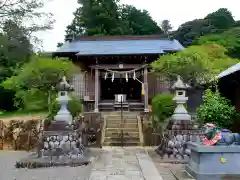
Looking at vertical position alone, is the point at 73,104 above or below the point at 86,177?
above

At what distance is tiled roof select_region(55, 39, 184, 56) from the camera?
19.3m

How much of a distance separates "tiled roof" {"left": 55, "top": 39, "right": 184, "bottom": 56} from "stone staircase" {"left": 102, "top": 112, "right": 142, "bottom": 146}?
4.15m

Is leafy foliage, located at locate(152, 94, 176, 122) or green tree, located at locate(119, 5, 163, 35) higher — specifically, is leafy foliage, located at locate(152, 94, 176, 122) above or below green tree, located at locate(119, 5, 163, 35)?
below

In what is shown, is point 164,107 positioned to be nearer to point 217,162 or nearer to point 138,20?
point 217,162

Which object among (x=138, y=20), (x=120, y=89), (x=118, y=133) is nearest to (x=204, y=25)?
(x=138, y=20)

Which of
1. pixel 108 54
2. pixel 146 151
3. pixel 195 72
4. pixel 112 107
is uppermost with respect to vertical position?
pixel 108 54

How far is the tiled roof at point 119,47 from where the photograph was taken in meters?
19.3

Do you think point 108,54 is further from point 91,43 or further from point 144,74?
point 91,43

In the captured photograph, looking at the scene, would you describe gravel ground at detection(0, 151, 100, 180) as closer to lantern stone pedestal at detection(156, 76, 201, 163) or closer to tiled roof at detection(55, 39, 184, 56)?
lantern stone pedestal at detection(156, 76, 201, 163)

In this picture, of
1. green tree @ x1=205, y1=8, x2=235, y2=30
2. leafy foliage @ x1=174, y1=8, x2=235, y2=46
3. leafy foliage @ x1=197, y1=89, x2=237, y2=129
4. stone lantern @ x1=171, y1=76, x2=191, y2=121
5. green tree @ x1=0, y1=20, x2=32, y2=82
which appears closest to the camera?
stone lantern @ x1=171, y1=76, x2=191, y2=121

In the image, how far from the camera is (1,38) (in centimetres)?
1232

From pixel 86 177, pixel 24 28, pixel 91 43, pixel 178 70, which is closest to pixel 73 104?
pixel 24 28

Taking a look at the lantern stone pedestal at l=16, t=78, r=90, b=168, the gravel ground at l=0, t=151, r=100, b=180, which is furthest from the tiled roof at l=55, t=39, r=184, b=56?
the gravel ground at l=0, t=151, r=100, b=180

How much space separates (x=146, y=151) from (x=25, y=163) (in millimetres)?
4657
